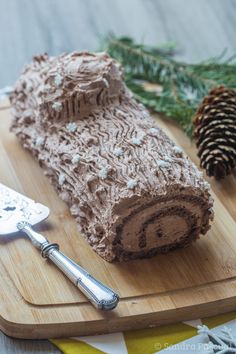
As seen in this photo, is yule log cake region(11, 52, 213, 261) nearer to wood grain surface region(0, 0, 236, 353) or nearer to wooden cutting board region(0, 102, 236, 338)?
wooden cutting board region(0, 102, 236, 338)

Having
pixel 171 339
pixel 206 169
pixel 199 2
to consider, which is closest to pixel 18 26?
pixel 199 2

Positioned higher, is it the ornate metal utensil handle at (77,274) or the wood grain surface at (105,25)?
the wood grain surface at (105,25)

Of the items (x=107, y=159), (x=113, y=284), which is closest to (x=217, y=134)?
(x=107, y=159)

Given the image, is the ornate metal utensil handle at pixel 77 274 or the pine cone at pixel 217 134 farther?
the pine cone at pixel 217 134

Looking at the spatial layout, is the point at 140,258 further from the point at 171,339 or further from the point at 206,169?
the point at 206,169

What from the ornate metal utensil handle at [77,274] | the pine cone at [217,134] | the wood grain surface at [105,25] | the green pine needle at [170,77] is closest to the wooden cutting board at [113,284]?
the ornate metal utensil handle at [77,274]

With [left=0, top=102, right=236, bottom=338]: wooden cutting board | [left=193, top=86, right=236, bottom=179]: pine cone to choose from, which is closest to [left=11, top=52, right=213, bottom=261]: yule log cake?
[left=0, top=102, right=236, bottom=338]: wooden cutting board

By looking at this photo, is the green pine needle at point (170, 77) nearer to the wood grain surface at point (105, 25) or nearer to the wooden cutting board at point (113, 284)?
the wood grain surface at point (105, 25)
